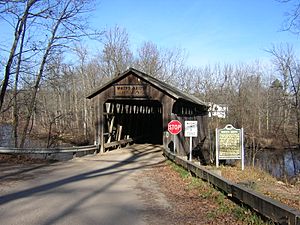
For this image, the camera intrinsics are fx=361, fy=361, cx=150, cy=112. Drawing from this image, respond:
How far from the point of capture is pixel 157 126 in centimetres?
3162

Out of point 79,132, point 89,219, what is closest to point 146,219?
point 89,219

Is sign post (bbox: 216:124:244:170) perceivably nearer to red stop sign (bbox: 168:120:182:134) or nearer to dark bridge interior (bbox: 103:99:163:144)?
red stop sign (bbox: 168:120:182:134)

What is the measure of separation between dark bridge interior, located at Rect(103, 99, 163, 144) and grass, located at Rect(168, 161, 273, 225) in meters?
12.5

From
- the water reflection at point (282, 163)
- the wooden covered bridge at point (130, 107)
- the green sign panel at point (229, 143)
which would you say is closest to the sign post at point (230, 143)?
the green sign panel at point (229, 143)

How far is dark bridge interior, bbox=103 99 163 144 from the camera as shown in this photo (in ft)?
72.9

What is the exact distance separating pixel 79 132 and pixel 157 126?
43.6 feet

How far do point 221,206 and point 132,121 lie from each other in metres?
20.1

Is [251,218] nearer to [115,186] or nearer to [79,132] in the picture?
[115,186]

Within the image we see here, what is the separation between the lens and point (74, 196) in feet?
26.3

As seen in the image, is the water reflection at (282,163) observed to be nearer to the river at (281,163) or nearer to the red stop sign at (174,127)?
the river at (281,163)

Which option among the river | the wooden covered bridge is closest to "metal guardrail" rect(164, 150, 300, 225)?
the wooden covered bridge

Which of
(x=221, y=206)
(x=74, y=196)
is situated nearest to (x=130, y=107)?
(x=74, y=196)

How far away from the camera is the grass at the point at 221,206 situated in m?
5.83

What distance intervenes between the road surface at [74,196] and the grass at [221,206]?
963 mm
